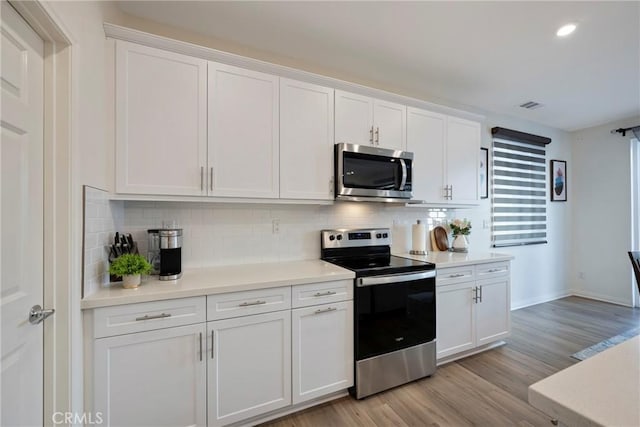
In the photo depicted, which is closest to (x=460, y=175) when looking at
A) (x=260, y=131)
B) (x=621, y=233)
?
(x=260, y=131)

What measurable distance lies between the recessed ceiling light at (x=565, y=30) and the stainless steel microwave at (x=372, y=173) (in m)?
1.36

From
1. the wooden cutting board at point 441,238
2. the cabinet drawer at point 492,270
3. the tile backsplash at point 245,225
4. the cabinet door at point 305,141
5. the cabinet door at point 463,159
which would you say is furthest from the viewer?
the wooden cutting board at point 441,238

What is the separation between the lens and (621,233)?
159 inches

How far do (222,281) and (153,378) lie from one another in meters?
0.58

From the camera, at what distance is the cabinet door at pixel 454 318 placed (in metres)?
2.38

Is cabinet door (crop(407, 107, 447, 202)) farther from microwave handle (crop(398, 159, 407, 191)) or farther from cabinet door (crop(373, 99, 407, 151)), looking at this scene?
microwave handle (crop(398, 159, 407, 191))

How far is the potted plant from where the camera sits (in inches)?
58.1

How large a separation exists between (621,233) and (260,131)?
5.33 meters

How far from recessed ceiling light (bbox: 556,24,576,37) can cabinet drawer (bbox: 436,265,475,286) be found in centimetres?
196

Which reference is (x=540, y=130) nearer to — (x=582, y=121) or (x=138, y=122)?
(x=582, y=121)

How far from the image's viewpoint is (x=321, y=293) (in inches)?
73.9

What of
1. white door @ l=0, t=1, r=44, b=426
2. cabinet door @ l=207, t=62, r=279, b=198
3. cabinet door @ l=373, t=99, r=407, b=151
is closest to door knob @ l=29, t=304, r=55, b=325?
Answer: white door @ l=0, t=1, r=44, b=426

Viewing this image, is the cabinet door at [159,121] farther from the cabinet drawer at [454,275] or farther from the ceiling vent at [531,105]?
the ceiling vent at [531,105]

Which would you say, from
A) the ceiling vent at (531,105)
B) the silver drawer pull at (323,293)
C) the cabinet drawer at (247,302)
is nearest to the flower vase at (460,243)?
the silver drawer pull at (323,293)
